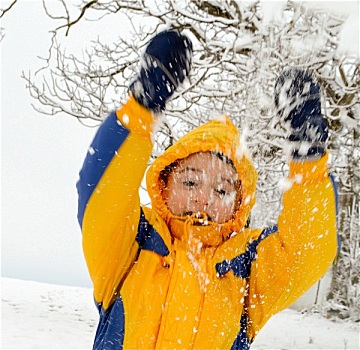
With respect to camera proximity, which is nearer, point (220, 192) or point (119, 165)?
point (119, 165)

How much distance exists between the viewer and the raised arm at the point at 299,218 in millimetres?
1763

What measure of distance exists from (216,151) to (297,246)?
450 millimetres

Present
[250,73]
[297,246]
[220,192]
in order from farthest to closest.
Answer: [250,73] → [220,192] → [297,246]

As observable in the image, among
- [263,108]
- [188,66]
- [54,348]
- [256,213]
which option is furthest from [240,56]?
[188,66]

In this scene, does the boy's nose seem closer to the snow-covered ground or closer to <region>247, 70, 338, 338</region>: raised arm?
<region>247, 70, 338, 338</region>: raised arm

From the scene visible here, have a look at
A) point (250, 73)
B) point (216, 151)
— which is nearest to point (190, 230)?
point (216, 151)

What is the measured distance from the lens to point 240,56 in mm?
6957

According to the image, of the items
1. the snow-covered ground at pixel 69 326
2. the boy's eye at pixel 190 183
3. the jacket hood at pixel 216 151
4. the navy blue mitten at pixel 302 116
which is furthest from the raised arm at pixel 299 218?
the snow-covered ground at pixel 69 326

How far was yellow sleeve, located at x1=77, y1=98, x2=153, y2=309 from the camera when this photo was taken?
65.2 inches

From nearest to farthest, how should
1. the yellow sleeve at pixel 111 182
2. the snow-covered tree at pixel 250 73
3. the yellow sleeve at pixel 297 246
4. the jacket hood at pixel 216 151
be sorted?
the yellow sleeve at pixel 111 182, the yellow sleeve at pixel 297 246, the jacket hood at pixel 216 151, the snow-covered tree at pixel 250 73

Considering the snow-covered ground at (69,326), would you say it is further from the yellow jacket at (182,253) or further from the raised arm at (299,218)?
the raised arm at (299,218)

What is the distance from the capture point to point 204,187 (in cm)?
184

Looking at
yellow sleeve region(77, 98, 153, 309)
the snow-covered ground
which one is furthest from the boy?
the snow-covered ground

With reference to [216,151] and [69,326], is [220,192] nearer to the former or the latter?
[216,151]
